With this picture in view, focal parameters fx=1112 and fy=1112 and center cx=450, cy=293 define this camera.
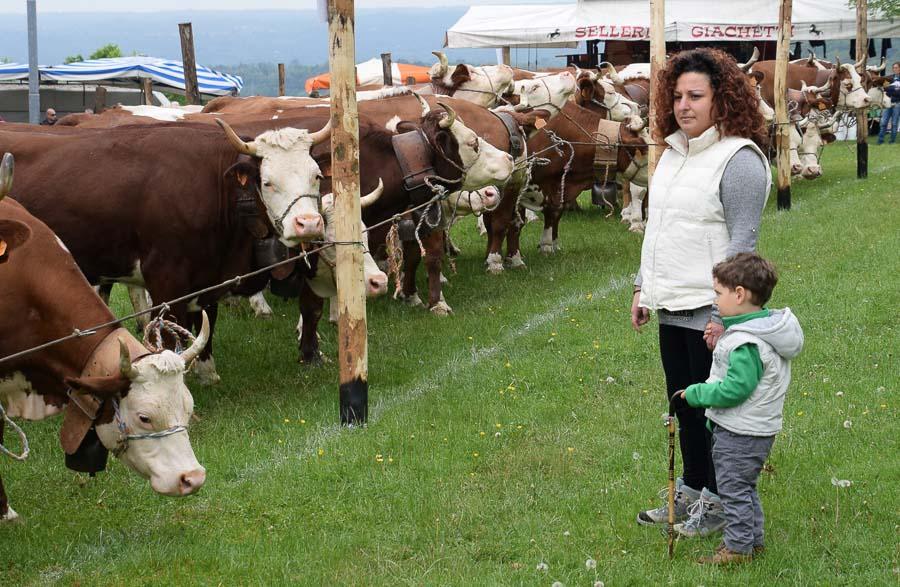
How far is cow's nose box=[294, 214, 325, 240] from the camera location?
7.49 meters

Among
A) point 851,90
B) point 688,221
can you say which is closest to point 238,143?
point 688,221

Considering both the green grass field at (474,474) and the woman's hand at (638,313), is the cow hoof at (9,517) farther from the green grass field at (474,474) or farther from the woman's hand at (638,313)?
the woman's hand at (638,313)

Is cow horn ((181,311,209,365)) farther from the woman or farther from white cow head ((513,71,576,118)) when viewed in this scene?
white cow head ((513,71,576,118))

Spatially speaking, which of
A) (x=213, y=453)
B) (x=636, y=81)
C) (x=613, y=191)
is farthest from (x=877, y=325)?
(x=636, y=81)

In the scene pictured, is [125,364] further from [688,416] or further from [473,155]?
[473,155]

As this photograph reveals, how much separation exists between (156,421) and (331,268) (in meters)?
3.51

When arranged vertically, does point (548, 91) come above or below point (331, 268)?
above

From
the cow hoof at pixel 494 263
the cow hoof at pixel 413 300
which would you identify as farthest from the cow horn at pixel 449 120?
the cow hoof at pixel 494 263

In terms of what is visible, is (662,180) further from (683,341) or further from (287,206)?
(287,206)

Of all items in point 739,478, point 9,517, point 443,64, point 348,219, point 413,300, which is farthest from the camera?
point 443,64

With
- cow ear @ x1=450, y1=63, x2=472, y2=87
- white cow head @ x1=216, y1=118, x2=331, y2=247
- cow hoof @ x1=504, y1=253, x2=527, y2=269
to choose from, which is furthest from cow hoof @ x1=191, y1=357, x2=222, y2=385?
cow ear @ x1=450, y1=63, x2=472, y2=87

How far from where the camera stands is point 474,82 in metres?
14.3

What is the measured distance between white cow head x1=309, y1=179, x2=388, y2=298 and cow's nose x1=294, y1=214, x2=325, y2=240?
0.38 ft

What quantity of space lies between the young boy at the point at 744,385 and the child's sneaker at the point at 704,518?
0.32 metres
